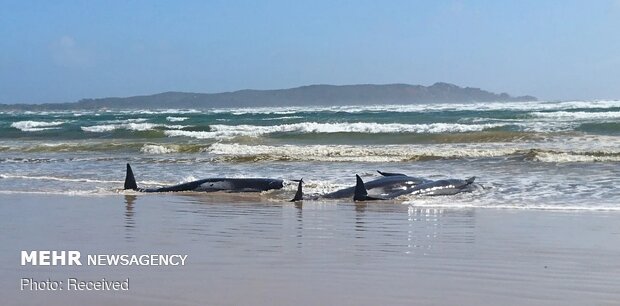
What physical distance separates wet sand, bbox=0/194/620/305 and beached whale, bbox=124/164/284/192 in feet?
7.29

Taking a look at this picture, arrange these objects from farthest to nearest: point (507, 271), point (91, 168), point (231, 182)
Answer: point (91, 168)
point (231, 182)
point (507, 271)

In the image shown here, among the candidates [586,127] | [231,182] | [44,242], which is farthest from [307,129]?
[44,242]

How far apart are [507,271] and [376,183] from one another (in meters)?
6.32

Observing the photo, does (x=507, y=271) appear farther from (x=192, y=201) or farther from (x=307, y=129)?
(x=307, y=129)

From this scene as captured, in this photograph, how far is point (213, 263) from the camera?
20.6 ft

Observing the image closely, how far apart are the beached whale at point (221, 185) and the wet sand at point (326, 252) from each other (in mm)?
2222

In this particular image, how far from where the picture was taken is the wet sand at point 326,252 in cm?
521

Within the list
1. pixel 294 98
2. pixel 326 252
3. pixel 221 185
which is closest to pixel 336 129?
pixel 221 185

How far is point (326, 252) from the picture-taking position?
677cm

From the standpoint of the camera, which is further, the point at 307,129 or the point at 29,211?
the point at 307,129

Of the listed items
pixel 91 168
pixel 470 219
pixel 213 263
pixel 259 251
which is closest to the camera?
pixel 213 263

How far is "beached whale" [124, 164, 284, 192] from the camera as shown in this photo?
12.9 metres

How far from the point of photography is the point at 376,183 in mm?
12180

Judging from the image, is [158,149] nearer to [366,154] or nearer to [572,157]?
[366,154]
